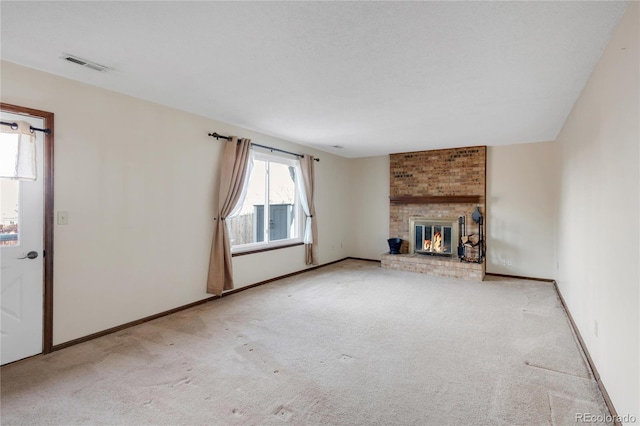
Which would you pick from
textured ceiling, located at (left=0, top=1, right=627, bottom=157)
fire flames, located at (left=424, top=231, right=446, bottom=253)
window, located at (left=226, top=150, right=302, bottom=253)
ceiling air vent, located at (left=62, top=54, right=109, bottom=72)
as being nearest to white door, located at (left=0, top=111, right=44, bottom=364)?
ceiling air vent, located at (left=62, top=54, right=109, bottom=72)

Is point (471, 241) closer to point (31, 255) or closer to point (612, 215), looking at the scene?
point (612, 215)

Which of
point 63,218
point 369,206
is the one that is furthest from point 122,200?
point 369,206

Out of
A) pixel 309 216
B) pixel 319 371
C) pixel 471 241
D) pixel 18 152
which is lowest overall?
pixel 319 371

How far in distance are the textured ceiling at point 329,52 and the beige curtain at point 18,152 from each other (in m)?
0.55

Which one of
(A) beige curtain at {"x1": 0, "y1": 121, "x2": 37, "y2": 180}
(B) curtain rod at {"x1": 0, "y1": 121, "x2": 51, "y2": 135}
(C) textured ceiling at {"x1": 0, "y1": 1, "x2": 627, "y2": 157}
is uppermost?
(C) textured ceiling at {"x1": 0, "y1": 1, "x2": 627, "y2": 157}

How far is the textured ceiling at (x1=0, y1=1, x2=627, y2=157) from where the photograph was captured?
184cm

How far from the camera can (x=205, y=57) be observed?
2.41 m

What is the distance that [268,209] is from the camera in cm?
534

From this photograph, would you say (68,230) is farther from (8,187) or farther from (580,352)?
(580,352)

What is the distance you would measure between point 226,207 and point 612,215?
386 centimetres

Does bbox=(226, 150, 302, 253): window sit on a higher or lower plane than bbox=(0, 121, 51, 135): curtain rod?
lower

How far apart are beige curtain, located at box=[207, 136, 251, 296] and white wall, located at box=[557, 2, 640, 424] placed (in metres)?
3.80

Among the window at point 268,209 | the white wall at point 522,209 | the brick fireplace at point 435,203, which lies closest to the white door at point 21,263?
the window at point 268,209

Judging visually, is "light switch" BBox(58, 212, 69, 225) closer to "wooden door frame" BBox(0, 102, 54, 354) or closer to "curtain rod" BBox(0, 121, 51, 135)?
"wooden door frame" BBox(0, 102, 54, 354)
